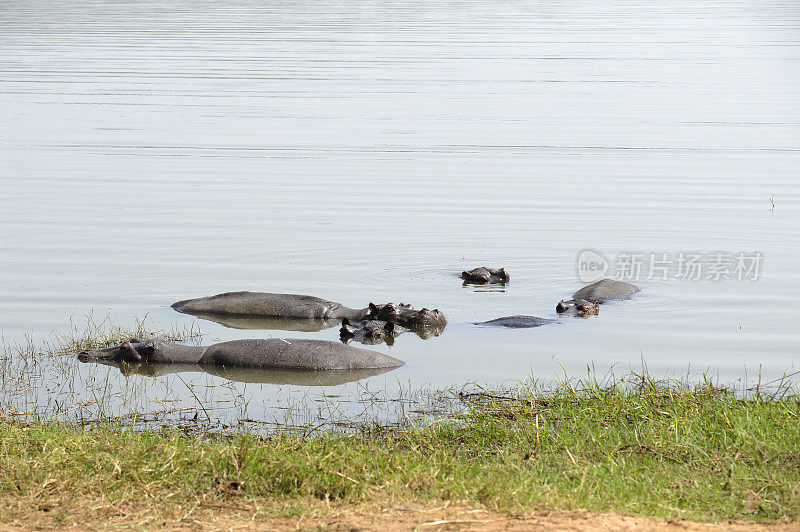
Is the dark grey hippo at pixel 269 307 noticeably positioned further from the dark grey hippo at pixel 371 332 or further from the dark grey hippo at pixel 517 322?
the dark grey hippo at pixel 517 322

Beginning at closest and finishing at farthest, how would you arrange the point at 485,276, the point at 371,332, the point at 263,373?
1. the point at 263,373
2. the point at 371,332
3. the point at 485,276

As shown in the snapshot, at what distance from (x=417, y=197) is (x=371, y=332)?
285 inches

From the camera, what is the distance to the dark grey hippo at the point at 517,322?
10.6 meters

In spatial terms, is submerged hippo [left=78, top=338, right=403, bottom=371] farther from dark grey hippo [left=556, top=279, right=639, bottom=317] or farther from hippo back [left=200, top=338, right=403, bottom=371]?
dark grey hippo [left=556, top=279, right=639, bottom=317]

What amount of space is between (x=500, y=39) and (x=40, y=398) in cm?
4441

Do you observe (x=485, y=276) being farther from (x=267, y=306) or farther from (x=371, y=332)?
(x=267, y=306)

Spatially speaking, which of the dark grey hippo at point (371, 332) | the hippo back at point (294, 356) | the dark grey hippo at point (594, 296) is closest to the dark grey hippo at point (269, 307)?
the dark grey hippo at point (371, 332)

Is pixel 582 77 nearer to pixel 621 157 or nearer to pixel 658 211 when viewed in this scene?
pixel 621 157

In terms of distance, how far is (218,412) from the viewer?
8.19 metres

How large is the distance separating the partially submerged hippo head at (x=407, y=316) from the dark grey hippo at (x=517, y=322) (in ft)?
1.52

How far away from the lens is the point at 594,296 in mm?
11477

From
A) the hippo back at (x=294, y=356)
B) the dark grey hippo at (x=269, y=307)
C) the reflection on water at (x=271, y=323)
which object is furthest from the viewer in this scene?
the dark grey hippo at (x=269, y=307)

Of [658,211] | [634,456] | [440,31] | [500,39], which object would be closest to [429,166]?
[658,211]

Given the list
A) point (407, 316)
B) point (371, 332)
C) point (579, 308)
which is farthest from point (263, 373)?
point (579, 308)
